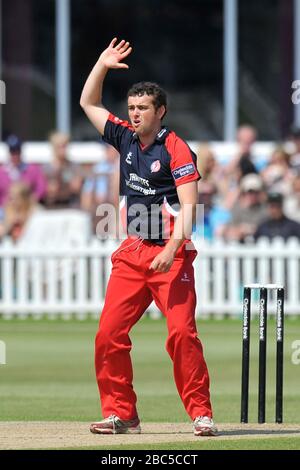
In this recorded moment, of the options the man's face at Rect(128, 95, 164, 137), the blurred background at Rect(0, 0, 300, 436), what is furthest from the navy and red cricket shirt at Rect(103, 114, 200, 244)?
the blurred background at Rect(0, 0, 300, 436)

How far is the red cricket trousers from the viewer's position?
960 cm

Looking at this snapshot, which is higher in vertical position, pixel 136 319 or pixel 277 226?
pixel 277 226

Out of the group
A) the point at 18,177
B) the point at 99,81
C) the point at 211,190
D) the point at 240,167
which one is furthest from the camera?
the point at 18,177

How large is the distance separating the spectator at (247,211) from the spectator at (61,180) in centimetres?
290

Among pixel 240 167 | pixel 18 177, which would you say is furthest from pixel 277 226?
pixel 18 177

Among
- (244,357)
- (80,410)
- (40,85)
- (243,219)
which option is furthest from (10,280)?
(244,357)

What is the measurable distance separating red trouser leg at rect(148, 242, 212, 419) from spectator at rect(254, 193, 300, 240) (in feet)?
33.2

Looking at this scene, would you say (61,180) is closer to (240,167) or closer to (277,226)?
(240,167)

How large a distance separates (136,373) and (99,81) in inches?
209

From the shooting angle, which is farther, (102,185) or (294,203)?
(102,185)

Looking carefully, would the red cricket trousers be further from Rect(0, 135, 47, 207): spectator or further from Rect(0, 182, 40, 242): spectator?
Rect(0, 135, 47, 207): spectator

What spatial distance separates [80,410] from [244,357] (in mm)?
2100

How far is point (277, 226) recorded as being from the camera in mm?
19938
